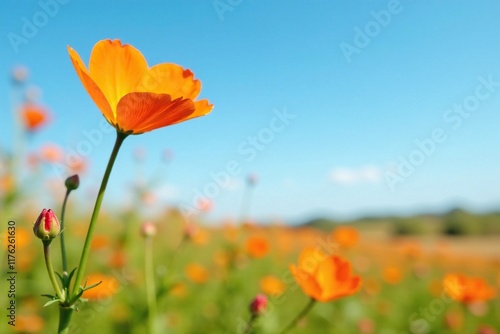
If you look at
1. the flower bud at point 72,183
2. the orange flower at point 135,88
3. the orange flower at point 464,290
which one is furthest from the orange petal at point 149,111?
the orange flower at point 464,290

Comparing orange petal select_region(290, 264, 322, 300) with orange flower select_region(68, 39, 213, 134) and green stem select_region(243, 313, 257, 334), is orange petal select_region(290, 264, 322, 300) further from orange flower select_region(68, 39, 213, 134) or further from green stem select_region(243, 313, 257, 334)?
orange flower select_region(68, 39, 213, 134)

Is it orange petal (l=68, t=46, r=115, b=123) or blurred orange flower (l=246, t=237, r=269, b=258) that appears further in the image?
blurred orange flower (l=246, t=237, r=269, b=258)

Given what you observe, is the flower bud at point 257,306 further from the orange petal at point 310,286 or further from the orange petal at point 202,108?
the orange petal at point 202,108

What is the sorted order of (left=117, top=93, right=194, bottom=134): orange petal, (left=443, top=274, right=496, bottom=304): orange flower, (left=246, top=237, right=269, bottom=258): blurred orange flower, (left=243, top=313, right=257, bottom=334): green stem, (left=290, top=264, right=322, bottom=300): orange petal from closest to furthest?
1. (left=117, top=93, right=194, bottom=134): orange petal
2. (left=243, top=313, right=257, bottom=334): green stem
3. (left=290, top=264, right=322, bottom=300): orange petal
4. (left=443, top=274, right=496, bottom=304): orange flower
5. (left=246, top=237, right=269, bottom=258): blurred orange flower

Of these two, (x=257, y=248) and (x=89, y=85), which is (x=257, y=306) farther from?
(x=257, y=248)

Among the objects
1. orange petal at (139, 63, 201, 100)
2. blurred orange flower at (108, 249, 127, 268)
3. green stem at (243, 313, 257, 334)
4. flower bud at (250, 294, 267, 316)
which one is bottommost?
blurred orange flower at (108, 249, 127, 268)

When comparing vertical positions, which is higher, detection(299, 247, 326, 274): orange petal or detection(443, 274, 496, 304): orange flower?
detection(299, 247, 326, 274): orange petal

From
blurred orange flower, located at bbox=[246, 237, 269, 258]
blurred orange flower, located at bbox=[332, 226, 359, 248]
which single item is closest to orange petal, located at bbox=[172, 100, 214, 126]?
blurred orange flower, located at bbox=[246, 237, 269, 258]
